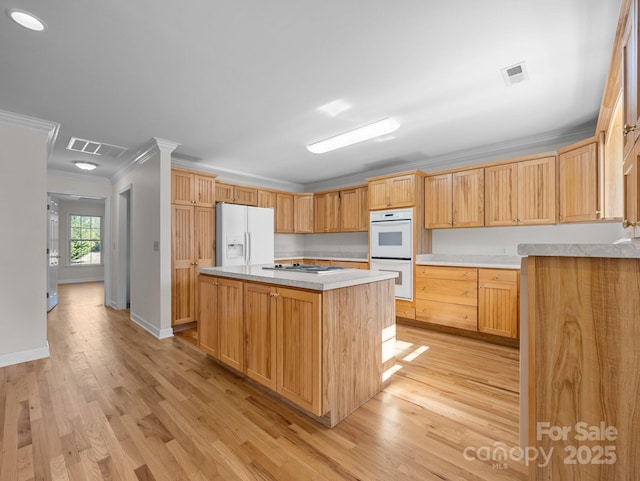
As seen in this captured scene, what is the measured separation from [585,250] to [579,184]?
9.64 ft

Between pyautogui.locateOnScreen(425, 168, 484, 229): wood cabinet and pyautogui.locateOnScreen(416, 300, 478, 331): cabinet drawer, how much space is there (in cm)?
115

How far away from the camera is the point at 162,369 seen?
2.73m

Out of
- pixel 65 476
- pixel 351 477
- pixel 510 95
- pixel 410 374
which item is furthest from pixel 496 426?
pixel 510 95

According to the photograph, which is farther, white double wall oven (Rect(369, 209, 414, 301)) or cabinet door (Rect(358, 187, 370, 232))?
cabinet door (Rect(358, 187, 370, 232))

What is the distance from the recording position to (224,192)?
4.77 m

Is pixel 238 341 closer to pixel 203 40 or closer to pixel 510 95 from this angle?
pixel 203 40

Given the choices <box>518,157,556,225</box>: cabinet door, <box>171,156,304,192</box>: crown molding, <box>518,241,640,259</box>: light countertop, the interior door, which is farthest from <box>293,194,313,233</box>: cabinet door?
<box>518,241,640,259</box>: light countertop

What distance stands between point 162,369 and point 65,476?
128cm

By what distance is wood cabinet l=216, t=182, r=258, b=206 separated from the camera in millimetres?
4719

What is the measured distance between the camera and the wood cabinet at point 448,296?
3652mm

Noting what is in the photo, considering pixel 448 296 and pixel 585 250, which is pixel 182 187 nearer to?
pixel 448 296

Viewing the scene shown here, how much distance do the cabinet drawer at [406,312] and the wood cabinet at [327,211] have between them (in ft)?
6.59

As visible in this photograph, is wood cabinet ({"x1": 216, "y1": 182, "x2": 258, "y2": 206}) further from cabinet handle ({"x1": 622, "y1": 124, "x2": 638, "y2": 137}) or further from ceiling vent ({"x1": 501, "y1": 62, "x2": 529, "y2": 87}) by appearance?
cabinet handle ({"x1": 622, "y1": 124, "x2": 638, "y2": 137})

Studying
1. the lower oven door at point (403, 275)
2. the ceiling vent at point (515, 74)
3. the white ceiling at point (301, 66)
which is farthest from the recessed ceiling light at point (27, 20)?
the lower oven door at point (403, 275)
